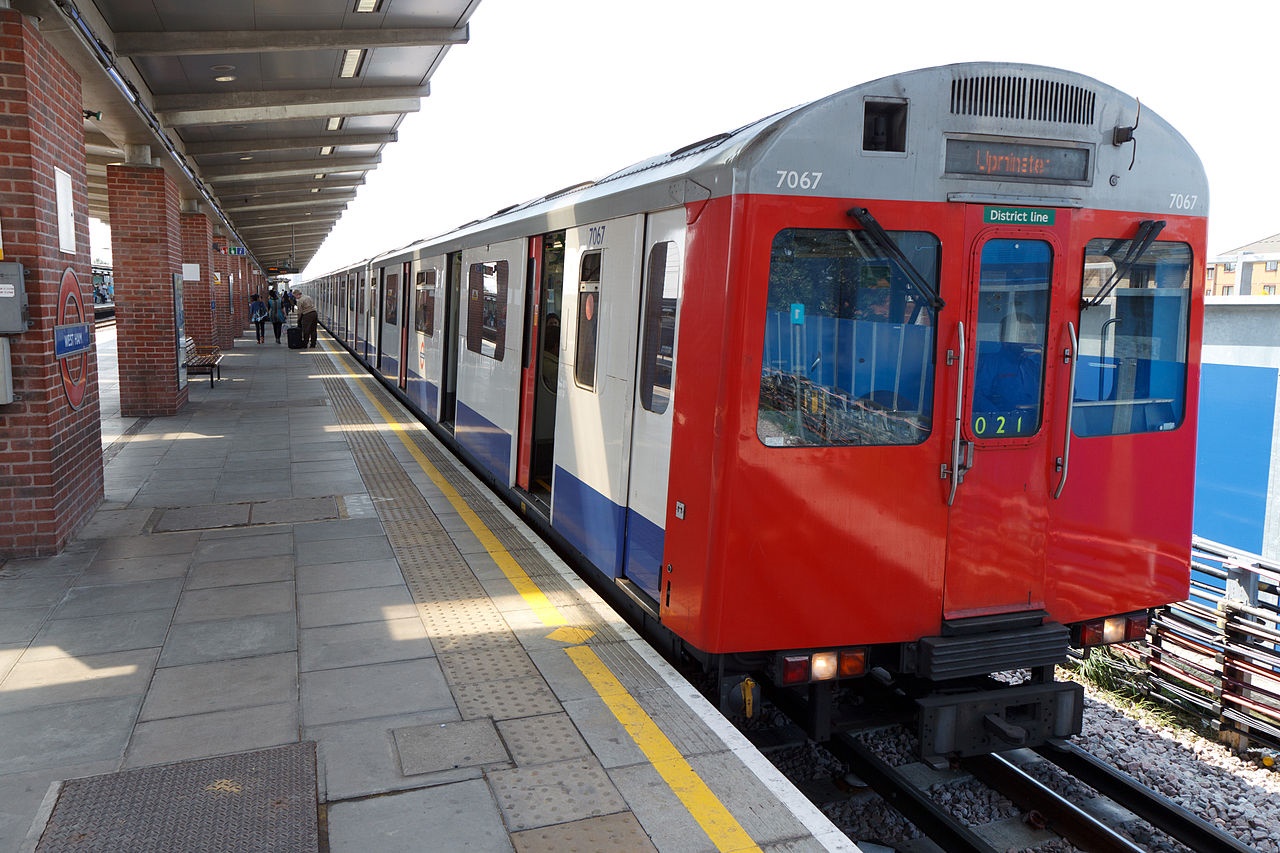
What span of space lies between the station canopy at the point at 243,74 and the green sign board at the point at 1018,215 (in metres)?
6.08

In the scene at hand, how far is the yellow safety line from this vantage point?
334 centimetres

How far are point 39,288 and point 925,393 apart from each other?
230 inches

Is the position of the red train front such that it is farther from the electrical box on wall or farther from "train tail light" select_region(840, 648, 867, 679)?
the electrical box on wall

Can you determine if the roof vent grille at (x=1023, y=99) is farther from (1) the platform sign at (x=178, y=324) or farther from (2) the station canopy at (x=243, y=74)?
(1) the platform sign at (x=178, y=324)

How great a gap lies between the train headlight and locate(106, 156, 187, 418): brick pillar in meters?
12.7

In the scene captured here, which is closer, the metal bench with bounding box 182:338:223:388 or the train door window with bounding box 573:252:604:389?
the train door window with bounding box 573:252:604:389

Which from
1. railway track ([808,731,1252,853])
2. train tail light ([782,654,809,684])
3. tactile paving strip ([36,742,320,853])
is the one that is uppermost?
train tail light ([782,654,809,684])

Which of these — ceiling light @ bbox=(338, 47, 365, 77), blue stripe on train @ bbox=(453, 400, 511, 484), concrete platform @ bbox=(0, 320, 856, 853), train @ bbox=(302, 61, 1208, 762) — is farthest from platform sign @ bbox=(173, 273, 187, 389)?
train @ bbox=(302, 61, 1208, 762)

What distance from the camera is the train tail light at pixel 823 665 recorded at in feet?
13.4

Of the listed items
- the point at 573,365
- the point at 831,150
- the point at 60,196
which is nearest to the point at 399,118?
the point at 60,196

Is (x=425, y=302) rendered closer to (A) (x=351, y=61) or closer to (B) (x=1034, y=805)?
(A) (x=351, y=61)

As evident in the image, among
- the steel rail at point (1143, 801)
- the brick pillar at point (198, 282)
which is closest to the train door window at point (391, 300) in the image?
the brick pillar at point (198, 282)

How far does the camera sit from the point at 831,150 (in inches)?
153

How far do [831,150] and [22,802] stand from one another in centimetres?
401
